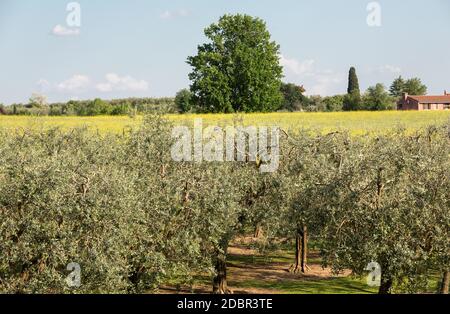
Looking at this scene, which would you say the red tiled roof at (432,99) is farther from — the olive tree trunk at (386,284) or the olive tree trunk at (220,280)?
the olive tree trunk at (386,284)

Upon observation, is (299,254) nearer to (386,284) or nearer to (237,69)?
(386,284)

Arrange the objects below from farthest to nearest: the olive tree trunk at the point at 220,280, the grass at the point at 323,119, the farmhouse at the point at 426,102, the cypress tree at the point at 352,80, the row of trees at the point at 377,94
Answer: the cypress tree at the point at 352,80 < the farmhouse at the point at 426,102 < the row of trees at the point at 377,94 < the grass at the point at 323,119 < the olive tree trunk at the point at 220,280

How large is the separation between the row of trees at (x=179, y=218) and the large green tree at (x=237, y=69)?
2887 inches

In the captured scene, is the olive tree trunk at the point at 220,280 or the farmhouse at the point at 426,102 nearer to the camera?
the olive tree trunk at the point at 220,280

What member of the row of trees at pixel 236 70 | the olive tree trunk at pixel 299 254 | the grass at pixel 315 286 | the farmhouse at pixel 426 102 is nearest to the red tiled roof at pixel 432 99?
the farmhouse at pixel 426 102

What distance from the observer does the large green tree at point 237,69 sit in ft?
335

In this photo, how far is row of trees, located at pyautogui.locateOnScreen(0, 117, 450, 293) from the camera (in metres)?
20.5

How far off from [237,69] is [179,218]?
3201 inches

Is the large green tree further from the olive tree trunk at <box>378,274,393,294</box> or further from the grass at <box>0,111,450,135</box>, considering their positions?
the olive tree trunk at <box>378,274,393,294</box>

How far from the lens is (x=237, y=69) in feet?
342

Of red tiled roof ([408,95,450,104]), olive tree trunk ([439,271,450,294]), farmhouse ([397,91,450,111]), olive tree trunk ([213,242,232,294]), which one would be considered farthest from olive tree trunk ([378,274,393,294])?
red tiled roof ([408,95,450,104])

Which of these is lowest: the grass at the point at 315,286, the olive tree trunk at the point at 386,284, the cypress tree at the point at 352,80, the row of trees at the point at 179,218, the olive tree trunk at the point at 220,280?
the grass at the point at 315,286

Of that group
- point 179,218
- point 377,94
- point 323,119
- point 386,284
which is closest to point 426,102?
point 377,94

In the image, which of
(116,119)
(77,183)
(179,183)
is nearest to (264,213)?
(179,183)
